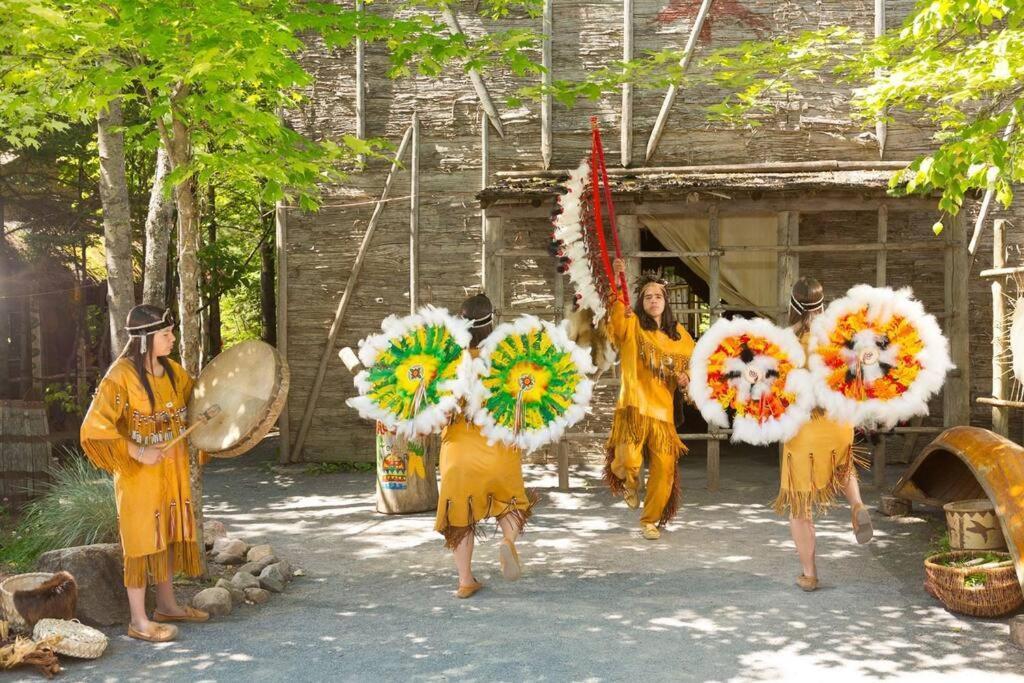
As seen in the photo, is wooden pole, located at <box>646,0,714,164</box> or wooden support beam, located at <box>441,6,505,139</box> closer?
wooden pole, located at <box>646,0,714,164</box>

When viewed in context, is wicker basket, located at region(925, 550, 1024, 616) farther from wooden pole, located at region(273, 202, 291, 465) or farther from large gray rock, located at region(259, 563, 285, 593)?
wooden pole, located at region(273, 202, 291, 465)

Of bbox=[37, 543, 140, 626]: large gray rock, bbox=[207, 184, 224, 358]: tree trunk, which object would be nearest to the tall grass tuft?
bbox=[37, 543, 140, 626]: large gray rock

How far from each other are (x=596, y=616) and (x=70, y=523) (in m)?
3.49

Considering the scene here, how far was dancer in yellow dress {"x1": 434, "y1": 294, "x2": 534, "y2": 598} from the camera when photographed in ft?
17.9

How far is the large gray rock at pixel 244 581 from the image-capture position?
18.9 ft

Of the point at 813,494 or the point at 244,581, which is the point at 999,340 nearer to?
the point at 813,494

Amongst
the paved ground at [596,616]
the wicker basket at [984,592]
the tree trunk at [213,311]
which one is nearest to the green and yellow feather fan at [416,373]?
the paved ground at [596,616]

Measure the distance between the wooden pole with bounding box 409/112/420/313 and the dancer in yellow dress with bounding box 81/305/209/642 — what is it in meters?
5.75

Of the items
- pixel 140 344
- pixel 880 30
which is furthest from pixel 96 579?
pixel 880 30

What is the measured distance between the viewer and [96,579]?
525cm

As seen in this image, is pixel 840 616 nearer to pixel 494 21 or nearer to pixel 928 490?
pixel 928 490

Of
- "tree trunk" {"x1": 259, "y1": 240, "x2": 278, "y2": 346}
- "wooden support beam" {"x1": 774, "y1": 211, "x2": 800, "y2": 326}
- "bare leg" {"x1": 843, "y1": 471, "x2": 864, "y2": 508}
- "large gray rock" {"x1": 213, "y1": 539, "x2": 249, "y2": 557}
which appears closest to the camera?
"bare leg" {"x1": 843, "y1": 471, "x2": 864, "y2": 508}

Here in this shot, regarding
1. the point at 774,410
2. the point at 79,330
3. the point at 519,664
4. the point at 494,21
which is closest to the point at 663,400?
the point at 774,410

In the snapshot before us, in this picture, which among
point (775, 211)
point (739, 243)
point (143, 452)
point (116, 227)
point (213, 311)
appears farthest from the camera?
point (213, 311)
